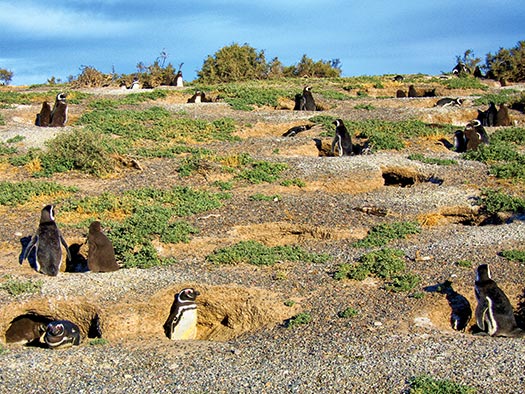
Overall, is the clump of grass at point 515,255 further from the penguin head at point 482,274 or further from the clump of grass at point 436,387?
the clump of grass at point 436,387

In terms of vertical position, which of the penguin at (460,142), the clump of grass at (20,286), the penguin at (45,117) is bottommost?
the clump of grass at (20,286)

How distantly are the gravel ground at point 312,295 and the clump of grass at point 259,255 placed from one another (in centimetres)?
18

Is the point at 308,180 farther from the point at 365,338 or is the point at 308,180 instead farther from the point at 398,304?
the point at 365,338

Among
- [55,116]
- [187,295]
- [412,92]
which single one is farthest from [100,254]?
[412,92]

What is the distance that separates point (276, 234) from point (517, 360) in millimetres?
5808

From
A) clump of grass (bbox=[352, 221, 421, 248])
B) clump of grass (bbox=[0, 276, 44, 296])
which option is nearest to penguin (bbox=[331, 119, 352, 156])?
clump of grass (bbox=[352, 221, 421, 248])

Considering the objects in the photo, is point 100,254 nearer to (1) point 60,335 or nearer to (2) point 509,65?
(1) point 60,335

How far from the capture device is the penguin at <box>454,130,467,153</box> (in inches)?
684

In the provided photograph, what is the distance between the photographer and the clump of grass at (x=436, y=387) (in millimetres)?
5949

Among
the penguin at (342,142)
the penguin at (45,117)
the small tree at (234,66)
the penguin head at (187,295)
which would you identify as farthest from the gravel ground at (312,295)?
the small tree at (234,66)

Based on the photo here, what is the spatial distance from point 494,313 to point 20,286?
644cm

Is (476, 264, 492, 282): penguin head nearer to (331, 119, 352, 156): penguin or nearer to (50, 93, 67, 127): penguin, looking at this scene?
(331, 119, 352, 156): penguin

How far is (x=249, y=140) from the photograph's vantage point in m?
17.8

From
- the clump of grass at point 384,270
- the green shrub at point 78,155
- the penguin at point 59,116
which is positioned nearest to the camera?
the clump of grass at point 384,270
